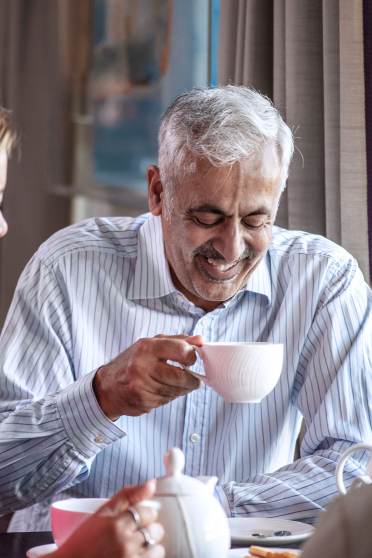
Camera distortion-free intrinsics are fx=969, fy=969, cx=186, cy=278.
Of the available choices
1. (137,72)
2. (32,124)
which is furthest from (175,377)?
(32,124)

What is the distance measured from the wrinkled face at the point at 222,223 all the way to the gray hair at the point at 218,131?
1.0 inches

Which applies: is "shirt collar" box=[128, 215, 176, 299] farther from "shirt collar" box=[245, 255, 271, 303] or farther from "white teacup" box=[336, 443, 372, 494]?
"white teacup" box=[336, 443, 372, 494]

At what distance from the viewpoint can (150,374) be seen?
1496 millimetres

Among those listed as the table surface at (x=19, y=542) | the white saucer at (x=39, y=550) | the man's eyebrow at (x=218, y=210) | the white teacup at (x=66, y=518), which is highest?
the man's eyebrow at (x=218, y=210)

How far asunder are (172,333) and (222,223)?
0.28m

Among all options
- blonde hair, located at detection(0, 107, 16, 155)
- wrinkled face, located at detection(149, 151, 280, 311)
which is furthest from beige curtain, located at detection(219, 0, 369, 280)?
blonde hair, located at detection(0, 107, 16, 155)

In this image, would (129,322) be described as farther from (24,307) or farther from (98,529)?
(98,529)

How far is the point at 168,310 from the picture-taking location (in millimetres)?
1990

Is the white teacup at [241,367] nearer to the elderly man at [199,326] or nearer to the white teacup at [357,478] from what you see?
the white teacup at [357,478]

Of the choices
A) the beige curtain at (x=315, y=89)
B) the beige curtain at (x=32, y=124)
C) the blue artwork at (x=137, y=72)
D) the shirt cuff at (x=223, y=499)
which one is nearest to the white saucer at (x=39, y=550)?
the shirt cuff at (x=223, y=499)

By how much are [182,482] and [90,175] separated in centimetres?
326

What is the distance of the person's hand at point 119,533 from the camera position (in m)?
1.01

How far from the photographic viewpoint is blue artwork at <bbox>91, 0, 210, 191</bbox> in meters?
3.89

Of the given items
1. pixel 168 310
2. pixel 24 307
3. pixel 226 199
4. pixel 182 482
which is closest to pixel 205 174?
pixel 226 199
